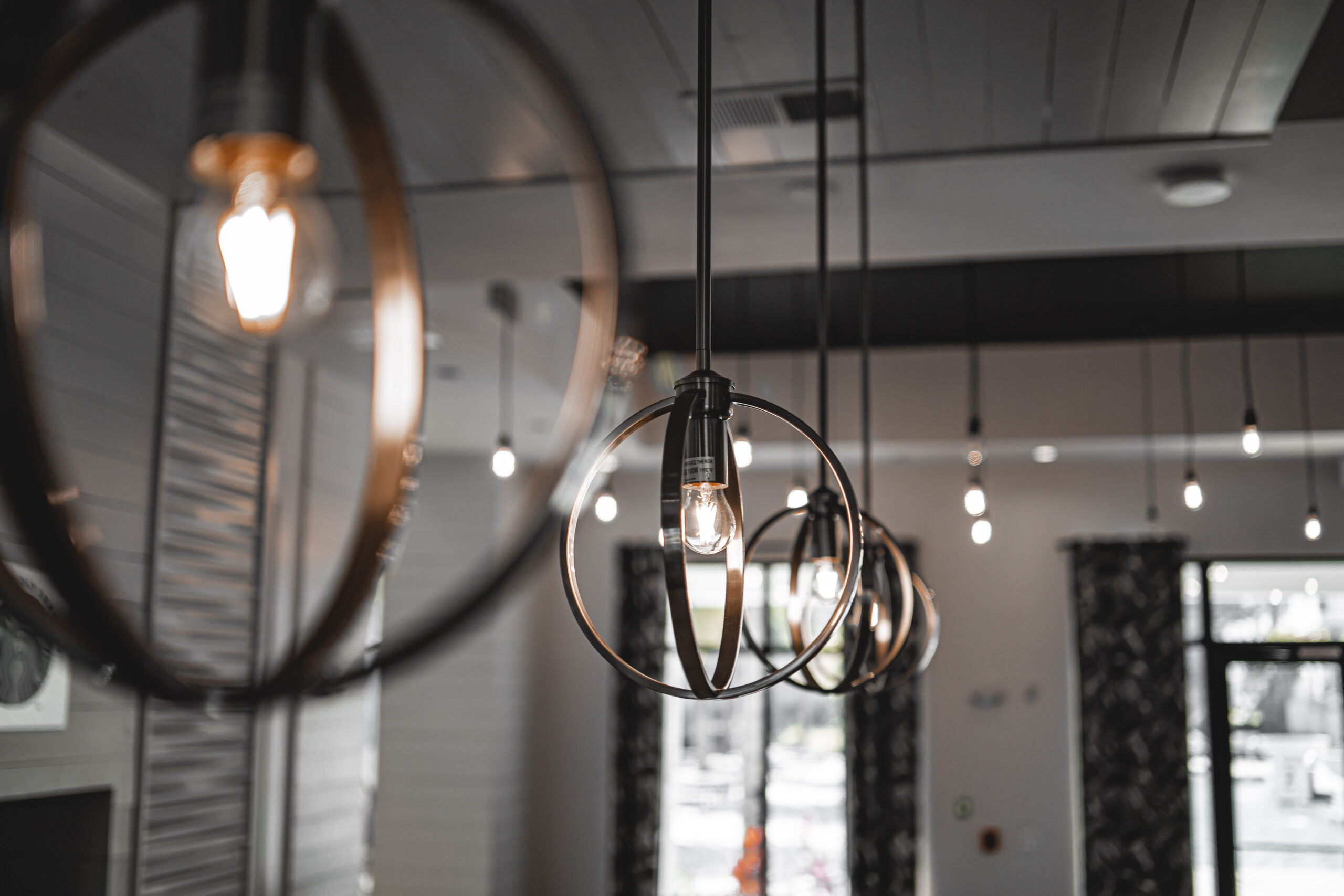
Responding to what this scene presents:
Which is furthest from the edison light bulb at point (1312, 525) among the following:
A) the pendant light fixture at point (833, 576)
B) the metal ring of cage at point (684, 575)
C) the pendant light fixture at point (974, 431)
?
the metal ring of cage at point (684, 575)

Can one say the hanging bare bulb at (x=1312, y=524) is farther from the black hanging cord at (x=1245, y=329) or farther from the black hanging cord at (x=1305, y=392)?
the black hanging cord at (x=1245, y=329)

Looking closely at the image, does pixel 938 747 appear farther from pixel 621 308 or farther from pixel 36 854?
pixel 621 308

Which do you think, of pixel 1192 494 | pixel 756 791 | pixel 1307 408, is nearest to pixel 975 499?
pixel 1192 494

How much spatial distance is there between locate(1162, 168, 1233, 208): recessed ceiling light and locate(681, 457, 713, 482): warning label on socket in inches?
98.0

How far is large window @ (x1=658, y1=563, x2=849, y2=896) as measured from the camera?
281 inches

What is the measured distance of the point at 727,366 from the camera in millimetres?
6766

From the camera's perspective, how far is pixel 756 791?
24.0 ft

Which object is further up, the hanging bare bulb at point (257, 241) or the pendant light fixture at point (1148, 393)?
the pendant light fixture at point (1148, 393)

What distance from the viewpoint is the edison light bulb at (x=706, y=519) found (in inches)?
34.4

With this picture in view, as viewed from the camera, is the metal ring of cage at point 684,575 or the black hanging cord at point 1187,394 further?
→ the black hanging cord at point 1187,394

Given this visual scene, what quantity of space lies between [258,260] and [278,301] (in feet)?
0.06

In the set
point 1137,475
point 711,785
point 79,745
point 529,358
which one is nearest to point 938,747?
point 711,785

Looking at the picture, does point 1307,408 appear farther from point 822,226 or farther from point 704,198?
Result: point 704,198

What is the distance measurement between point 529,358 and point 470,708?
114 inches
